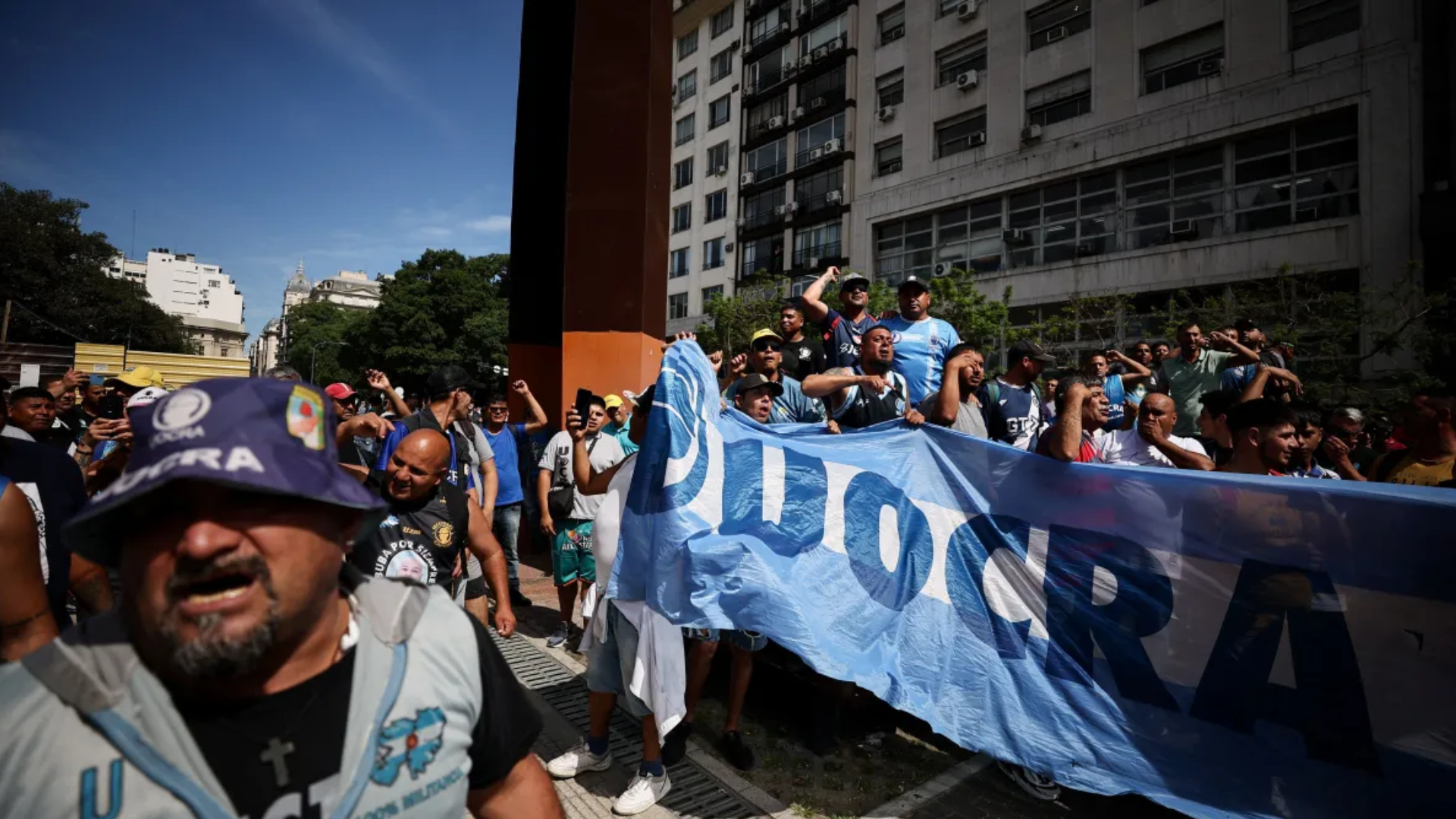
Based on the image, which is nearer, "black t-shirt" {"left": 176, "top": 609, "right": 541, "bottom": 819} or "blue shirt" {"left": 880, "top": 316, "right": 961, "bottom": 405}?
"black t-shirt" {"left": 176, "top": 609, "right": 541, "bottom": 819}

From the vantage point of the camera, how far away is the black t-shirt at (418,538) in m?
3.36

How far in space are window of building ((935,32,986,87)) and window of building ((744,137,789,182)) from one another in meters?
9.45

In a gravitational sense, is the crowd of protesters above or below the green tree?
below

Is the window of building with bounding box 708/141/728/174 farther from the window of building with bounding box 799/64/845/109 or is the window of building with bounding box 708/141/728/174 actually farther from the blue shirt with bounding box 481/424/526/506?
the blue shirt with bounding box 481/424/526/506

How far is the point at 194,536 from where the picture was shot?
3.59 ft

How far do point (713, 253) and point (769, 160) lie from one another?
6.11 m

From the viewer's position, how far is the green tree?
38.0m

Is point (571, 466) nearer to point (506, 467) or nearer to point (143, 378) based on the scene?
point (506, 467)

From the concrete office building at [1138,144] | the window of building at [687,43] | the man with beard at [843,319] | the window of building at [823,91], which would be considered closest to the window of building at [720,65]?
the window of building at [687,43]

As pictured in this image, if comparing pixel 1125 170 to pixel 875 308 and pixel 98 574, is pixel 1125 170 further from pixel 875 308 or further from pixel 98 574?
pixel 98 574

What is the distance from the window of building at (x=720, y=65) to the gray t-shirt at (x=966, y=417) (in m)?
40.5

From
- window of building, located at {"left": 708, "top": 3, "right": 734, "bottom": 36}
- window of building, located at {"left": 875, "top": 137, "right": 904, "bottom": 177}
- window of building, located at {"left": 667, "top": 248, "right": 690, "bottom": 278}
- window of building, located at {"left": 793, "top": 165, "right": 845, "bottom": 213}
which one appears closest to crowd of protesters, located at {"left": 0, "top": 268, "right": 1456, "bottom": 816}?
window of building, located at {"left": 875, "top": 137, "right": 904, "bottom": 177}

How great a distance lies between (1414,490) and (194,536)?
3.84 meters

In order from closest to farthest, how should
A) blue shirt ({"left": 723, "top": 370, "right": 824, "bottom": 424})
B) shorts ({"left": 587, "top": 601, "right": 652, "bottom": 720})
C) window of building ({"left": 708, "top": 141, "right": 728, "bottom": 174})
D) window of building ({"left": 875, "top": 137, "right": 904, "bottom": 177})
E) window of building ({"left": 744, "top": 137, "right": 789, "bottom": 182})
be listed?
shorts ({"left": 587, "top": 601, "right": 652, "bottom": 720})
blue shirt ({"left": 723, "top": 370, "right": 824, "bottom": 424})
window of building ({"left": 875, "top": 137, "right": 904, "bottom": 177})
window of building ({"left": 744, "top": 137, "right": 789, "bottom": 182})
window of building ({"left": 708, "top": 141, "right": 728, "bottom": 174})
